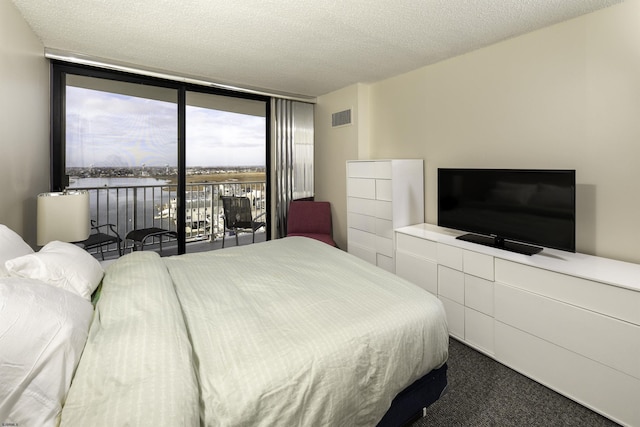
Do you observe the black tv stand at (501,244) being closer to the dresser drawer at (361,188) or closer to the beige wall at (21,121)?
the dresser drawer at (361,188)

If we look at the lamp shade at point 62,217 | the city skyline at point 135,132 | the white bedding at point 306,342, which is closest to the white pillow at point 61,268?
the white bedding at point 306,342

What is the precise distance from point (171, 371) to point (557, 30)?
332 cm

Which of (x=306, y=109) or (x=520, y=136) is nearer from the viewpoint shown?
(x=520, y=136)

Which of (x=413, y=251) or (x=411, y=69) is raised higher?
(x=411, y=69)

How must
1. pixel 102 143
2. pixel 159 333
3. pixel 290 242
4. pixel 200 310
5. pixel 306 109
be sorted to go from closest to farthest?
pixel 159 333 < pixel 200 310 < pixel 290 242 < pixel 102 143 < pixel 306 109

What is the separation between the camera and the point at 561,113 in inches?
98.0

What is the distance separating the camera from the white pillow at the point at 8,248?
142cm

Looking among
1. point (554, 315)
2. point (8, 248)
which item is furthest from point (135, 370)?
point (554, 315)

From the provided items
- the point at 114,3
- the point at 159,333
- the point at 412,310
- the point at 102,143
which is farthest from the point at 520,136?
the point at 102,143

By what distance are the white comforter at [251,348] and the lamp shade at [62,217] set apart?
62cm

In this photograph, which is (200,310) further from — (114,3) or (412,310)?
(114,3)

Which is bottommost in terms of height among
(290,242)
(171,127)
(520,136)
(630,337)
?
(630,337)

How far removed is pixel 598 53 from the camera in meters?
2.28

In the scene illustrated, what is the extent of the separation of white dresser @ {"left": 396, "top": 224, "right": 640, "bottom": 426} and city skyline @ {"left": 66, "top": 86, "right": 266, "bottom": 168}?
3.20 m
